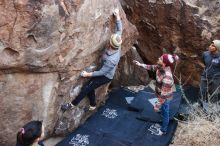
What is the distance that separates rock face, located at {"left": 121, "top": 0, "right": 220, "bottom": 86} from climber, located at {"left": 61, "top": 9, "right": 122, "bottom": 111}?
5.45 ft

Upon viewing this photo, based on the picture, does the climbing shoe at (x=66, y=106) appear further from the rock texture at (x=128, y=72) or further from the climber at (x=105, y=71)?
the rock texture at (x=128, y=72)

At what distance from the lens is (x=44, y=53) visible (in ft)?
17.8

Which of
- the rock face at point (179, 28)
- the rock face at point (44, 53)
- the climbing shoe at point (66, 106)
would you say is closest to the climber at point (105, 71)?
the climbing shoe at point (66, 106)

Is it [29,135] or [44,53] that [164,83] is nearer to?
[44,53]

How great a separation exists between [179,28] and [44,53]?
324cm

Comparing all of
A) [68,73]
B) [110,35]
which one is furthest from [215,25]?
[68,73]

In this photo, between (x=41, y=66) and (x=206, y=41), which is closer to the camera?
(x=41, y=66)

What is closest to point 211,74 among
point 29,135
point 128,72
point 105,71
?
point 128,72

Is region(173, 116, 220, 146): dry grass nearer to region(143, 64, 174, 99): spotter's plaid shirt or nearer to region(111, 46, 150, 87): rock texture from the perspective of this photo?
region(143, 64, 174, 99): spotter's plaid shirt

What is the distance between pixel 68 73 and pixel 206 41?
9.54ft

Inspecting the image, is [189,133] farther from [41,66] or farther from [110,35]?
[41,66]

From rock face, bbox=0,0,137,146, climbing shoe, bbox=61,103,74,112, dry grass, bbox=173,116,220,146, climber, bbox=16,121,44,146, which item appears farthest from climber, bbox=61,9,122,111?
climber, bbox=16,121,44,146

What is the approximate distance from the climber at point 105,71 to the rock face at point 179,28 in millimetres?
1662

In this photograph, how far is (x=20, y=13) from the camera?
5.13 m
